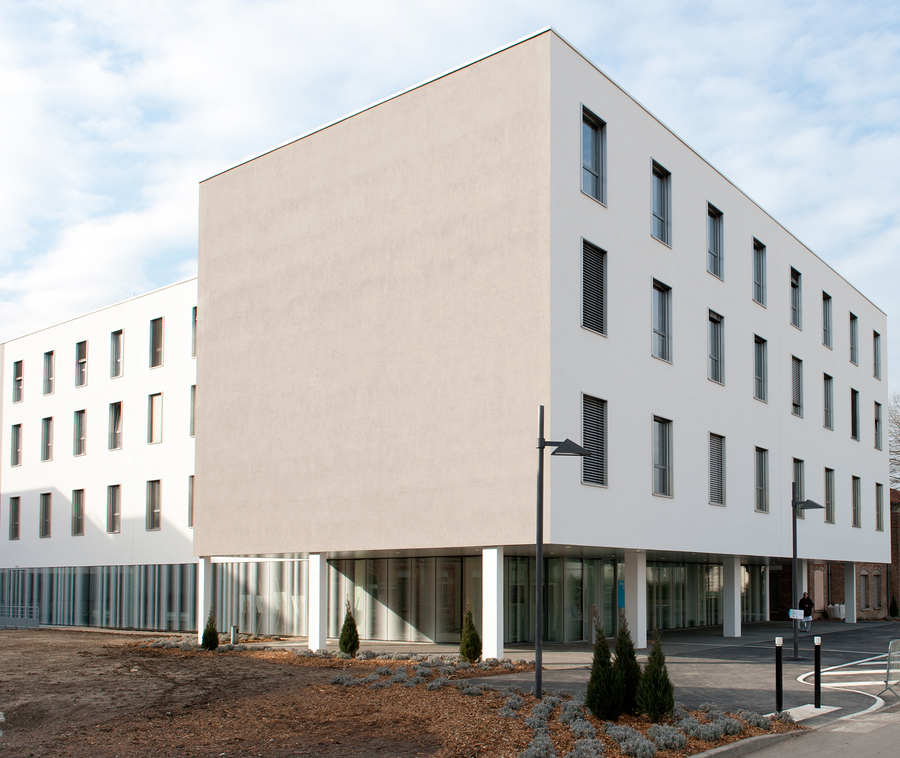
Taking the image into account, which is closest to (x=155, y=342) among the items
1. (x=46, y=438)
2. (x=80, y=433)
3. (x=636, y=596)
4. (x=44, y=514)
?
(x=80, y=433)

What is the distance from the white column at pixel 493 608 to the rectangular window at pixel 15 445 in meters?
32.9

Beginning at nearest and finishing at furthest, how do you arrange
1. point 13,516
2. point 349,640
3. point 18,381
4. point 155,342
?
point 349,640
point 155,342
point 13,516
point 18,381

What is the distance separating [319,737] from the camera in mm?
12375

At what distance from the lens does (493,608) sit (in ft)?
68.7

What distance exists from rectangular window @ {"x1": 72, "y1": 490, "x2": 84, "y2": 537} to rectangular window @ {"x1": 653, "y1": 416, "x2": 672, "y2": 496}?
28112mm

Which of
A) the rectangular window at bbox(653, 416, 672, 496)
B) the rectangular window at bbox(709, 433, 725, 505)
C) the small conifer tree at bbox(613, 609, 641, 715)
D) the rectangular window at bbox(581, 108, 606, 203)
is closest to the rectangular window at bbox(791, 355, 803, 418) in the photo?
the rectangular window at bbox(709, 433, 725, 505)

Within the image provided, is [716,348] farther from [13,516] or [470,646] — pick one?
[13,516]

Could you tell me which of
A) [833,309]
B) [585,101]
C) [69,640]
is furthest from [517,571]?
[833,309]

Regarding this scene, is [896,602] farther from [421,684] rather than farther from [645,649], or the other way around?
[421,684]

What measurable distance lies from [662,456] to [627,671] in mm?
12103

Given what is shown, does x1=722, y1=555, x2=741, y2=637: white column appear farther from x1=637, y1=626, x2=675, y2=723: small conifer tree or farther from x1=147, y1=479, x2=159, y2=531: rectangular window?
x1=147, y1=479, x2=159, y2=531: rectangular window

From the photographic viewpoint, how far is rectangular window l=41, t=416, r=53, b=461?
4466cm

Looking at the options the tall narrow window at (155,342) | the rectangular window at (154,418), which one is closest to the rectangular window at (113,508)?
the rectangular window at (154,418)

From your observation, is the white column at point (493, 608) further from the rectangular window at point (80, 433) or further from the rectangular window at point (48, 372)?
the rectangular window at point (48, 372)
